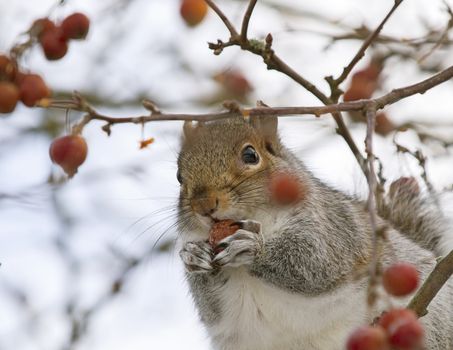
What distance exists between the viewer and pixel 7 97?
1977 mm

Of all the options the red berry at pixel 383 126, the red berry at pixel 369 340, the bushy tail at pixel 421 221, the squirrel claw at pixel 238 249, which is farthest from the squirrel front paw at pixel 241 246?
the red berry at pixel 369 340

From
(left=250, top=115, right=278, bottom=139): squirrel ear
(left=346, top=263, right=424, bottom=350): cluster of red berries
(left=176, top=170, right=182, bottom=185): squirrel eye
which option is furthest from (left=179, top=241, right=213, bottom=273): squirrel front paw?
(left=346, top=263, right=424, bottom=350): cluster of red berries

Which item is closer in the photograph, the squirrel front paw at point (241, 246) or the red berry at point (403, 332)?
the red berry at point (403, 332)

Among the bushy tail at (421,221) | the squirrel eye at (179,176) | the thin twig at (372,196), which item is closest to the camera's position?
the thin twig at (372,196)

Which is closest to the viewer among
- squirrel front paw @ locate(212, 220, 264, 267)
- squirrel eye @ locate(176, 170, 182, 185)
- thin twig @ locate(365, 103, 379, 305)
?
thin twig @ locate(365, 103, 379, 305)

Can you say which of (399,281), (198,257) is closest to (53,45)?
(399,281)

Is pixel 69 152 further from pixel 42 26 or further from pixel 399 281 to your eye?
pixel 399 281

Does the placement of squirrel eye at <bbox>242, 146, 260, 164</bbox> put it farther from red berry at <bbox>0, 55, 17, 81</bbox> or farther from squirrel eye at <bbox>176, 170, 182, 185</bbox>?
red berry at <bbox>0, 55, 17, 81</bbox>

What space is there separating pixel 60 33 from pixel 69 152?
38 centimetres

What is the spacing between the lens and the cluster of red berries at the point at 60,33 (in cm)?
222

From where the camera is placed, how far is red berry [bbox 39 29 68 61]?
2.22 metres

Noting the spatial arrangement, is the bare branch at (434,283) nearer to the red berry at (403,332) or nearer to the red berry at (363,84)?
the red berry at (403,332)

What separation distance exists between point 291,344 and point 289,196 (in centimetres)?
111

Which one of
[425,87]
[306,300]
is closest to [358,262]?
[306,300]
